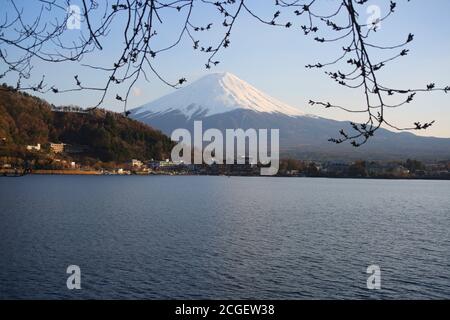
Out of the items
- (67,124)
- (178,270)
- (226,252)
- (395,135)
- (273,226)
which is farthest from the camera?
(395,135)

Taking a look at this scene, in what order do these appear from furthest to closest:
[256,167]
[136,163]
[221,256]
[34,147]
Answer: [256,167] → [136,163] → [34,147] → [221,256]

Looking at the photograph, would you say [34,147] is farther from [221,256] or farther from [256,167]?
[221,256]

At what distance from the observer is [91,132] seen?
256ft

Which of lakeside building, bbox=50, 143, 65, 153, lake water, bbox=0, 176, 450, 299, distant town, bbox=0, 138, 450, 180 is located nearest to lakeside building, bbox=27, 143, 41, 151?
distant town, bbox=0, 138, 450, 180

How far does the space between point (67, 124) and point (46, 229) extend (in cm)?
6359

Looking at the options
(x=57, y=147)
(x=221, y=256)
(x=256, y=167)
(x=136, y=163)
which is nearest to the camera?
(x=221, y=256)

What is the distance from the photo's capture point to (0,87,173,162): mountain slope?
239 feet

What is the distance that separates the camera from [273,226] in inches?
851

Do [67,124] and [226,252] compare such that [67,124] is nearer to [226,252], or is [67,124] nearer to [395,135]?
[226,252]

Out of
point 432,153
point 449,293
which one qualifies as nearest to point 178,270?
point 449,293

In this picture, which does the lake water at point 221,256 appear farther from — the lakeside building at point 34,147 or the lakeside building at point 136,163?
the lakeside building at point 136,163

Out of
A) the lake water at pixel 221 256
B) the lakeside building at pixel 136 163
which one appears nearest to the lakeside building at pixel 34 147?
the lakeside building at pixel 136 163

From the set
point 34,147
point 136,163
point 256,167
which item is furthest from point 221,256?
point 256,167

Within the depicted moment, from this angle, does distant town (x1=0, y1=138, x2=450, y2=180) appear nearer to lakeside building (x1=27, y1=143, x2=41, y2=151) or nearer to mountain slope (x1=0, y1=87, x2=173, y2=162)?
lakeside building (x1=27, y1=143, x2=41, y2=151)
